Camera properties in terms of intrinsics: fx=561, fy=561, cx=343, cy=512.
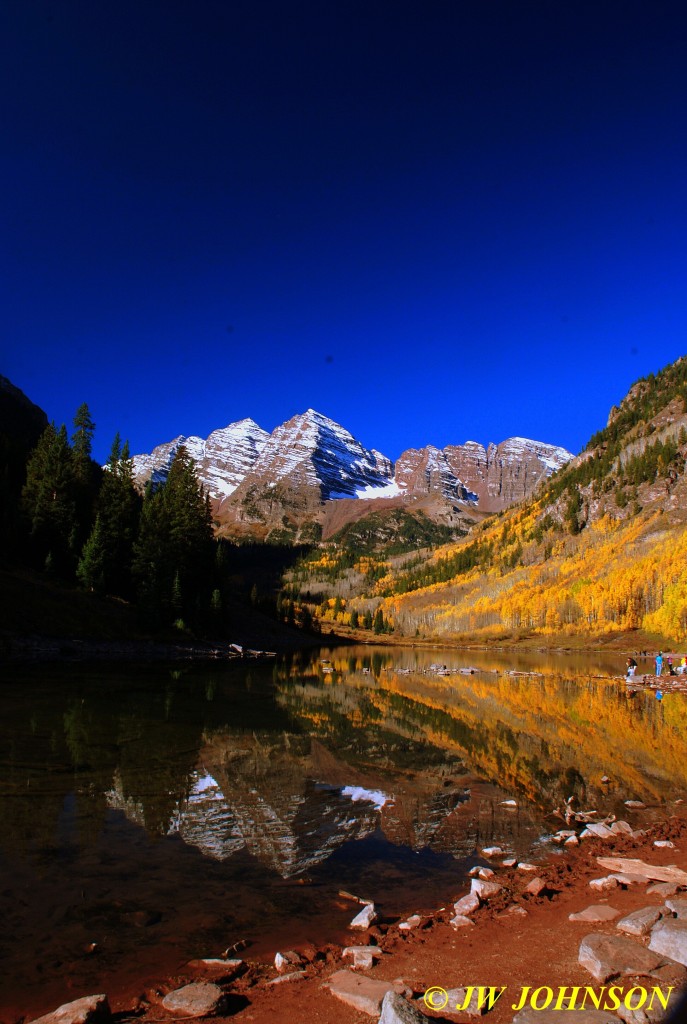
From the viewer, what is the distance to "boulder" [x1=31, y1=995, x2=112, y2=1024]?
21.0 feet

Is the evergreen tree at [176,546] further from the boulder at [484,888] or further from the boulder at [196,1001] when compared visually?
the boulder at [196,1001]

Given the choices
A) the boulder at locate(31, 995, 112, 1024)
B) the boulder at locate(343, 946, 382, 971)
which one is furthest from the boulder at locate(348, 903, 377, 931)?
the boulder at locate(31, 995, 112, 1024)

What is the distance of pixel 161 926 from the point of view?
954cm

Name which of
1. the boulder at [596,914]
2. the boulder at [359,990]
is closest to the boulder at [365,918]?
the boulder at [359,990]

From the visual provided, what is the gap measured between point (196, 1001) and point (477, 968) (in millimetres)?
3666

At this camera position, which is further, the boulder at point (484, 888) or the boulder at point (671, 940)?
the boulder at point (484, 888)

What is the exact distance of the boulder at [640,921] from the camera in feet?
26.6

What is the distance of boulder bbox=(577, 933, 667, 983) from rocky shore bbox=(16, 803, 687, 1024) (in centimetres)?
2

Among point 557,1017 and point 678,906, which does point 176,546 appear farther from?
point 557,1017

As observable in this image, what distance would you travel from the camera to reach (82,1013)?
6.44 metres

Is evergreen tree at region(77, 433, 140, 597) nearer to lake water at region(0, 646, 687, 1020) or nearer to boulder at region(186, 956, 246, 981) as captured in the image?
lake water at region(0, 646, 687, 1020)

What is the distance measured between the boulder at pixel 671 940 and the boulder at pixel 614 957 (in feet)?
0.35

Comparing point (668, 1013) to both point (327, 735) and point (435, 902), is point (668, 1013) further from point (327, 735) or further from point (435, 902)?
point (327, 735)

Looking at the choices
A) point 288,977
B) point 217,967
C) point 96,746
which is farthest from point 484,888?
point 96,746
